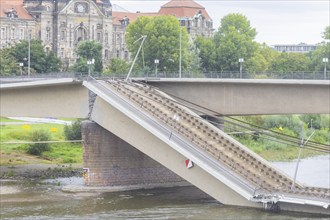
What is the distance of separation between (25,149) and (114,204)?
27398 mm

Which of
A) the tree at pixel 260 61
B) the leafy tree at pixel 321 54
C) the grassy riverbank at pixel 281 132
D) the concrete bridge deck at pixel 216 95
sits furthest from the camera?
the leafy tree at pixel 321 54

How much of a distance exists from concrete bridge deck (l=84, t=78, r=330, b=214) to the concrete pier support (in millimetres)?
1260

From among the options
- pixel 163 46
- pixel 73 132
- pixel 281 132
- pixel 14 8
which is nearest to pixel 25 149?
pixel 73 132

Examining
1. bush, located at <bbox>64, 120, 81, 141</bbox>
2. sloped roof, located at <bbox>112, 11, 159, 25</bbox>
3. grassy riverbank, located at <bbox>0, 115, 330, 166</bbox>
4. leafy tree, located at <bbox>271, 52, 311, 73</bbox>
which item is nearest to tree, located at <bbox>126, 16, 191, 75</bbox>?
leafy tree, located at <bbox>271, 52, 311, 73</bbox>

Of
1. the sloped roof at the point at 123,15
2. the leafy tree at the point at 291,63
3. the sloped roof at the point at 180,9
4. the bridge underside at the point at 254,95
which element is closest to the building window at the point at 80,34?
the sloped roof at the point at 123,15

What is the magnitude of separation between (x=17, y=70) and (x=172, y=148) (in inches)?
2922

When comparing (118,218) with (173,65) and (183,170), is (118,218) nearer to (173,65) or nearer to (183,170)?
(183,170)

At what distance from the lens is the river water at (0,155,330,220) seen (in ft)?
177

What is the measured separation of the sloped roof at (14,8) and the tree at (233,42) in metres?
40.4

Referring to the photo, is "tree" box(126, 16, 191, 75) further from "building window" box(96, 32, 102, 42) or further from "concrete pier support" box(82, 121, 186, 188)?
"concrete pier support" box(82, 121, 186, 188)

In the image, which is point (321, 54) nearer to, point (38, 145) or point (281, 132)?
point (281, 132)

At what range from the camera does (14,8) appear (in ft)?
570

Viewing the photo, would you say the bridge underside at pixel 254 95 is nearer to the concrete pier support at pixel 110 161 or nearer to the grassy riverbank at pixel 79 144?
the grassy riverbank at pixel 79 144

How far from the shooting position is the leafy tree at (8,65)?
127m
